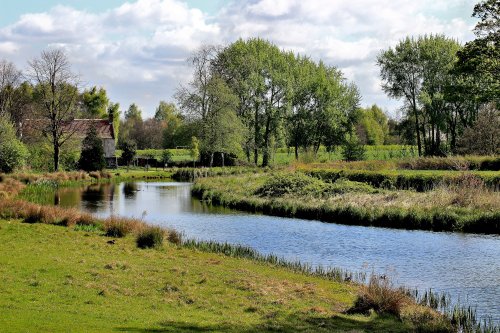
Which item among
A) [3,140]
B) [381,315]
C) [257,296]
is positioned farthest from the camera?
[3,140]

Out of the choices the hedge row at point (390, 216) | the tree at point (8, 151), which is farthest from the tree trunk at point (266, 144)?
the hedge row at point (390, 216)

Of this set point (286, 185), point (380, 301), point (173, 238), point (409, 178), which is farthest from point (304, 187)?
point (380, 301)

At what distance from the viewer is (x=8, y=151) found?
58.4 meters

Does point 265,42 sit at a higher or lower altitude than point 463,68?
higher

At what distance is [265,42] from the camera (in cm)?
8144

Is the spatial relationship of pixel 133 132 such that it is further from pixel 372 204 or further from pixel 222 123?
pixel 372 204

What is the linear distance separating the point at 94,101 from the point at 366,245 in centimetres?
8999

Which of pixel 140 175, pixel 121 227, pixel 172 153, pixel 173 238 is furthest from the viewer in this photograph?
pixel 172 153

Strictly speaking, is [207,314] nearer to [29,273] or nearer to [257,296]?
[257,296]

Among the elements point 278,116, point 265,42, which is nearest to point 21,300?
point 278,116

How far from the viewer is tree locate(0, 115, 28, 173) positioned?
58.1 m

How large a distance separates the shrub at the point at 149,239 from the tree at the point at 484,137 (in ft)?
156

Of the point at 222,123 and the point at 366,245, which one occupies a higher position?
the point at 222,123

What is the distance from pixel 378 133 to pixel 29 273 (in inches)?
4197
